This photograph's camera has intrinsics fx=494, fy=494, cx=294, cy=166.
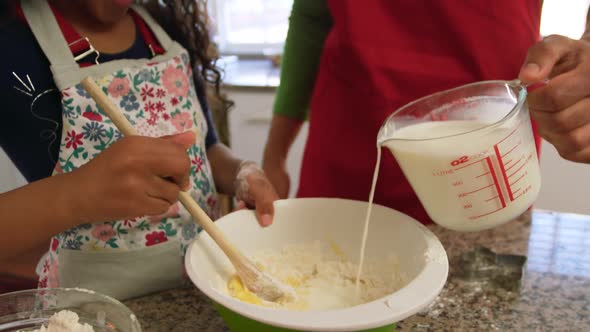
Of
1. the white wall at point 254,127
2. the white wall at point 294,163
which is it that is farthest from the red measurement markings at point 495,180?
the white wall at point 254,127

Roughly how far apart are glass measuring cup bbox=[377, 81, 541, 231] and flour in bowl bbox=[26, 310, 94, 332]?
16.9 inches

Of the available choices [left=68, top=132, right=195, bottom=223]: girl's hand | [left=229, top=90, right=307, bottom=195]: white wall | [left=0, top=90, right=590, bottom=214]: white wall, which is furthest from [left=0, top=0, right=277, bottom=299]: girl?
[left=229, top=90, right=307, bottom=195]: white wall

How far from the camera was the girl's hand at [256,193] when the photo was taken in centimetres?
81

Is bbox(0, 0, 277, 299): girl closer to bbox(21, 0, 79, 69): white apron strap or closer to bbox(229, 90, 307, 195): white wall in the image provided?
bbox(21, 0, 79, 69): white apron strap

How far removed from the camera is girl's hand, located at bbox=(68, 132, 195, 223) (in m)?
0.61

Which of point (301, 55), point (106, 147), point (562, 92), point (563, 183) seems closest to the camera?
point (562, 92)

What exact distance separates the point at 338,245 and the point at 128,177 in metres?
0.38

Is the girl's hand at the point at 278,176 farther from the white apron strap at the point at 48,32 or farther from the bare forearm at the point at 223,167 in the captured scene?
the white apron strap at the point at 48,32

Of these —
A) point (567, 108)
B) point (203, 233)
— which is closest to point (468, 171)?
point (567, 108)

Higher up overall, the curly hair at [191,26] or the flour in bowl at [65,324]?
the curly hair at [191,26]

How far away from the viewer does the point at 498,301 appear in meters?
0.74

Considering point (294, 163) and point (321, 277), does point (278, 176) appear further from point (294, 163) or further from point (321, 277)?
point (294, 163)

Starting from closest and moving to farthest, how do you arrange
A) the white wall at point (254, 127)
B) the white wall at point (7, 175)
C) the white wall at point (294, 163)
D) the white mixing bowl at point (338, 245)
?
1. the white mixing bowl at point (338, 245)
2. the white wall at point (7, 175)
3. the white wall at point (294, 163)
4. the white wall at point (254, 127)

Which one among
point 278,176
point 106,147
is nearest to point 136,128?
point 106,147
